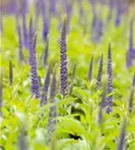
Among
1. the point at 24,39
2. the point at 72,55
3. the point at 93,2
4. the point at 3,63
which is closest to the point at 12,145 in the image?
the point at 3,63

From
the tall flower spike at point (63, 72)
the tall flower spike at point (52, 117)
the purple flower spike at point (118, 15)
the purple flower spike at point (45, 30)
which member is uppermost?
the purple flower spike at point (118, 15)

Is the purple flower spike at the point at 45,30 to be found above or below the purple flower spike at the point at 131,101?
above

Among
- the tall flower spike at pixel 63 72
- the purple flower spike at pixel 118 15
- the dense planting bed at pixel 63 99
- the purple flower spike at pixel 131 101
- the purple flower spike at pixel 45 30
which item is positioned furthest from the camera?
the purple flower spike at pixel 118 15

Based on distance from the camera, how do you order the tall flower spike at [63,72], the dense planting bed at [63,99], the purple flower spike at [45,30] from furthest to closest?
the purple flower spike at [45,30] < the tall flower spike at [63,72] < the dense planting bed at [63,99]

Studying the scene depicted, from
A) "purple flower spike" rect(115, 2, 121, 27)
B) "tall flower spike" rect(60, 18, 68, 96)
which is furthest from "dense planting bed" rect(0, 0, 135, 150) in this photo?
"purple flower spike" rect(115, 2, 121, 27)

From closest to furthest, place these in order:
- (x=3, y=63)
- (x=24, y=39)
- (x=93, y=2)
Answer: (x=3, y=63) < (x=24, y=39) < (x=93, y=2)

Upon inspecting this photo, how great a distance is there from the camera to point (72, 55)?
4.48 meters

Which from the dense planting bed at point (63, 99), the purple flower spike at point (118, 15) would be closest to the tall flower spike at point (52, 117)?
the dense planting bed at point (63, 99)

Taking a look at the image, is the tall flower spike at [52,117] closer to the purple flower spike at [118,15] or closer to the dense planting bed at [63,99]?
the dense planting bed at [63,99]

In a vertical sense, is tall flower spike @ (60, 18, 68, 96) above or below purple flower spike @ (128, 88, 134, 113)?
above

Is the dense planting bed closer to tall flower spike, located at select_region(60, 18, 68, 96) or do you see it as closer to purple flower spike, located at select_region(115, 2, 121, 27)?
tall flower spike, located at select_region(60, 18, 68, 96)

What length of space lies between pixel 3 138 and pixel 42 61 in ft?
6.30

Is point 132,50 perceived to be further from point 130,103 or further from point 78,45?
point 130,103

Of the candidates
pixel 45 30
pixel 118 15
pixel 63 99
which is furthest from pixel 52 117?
pixel 118 15
